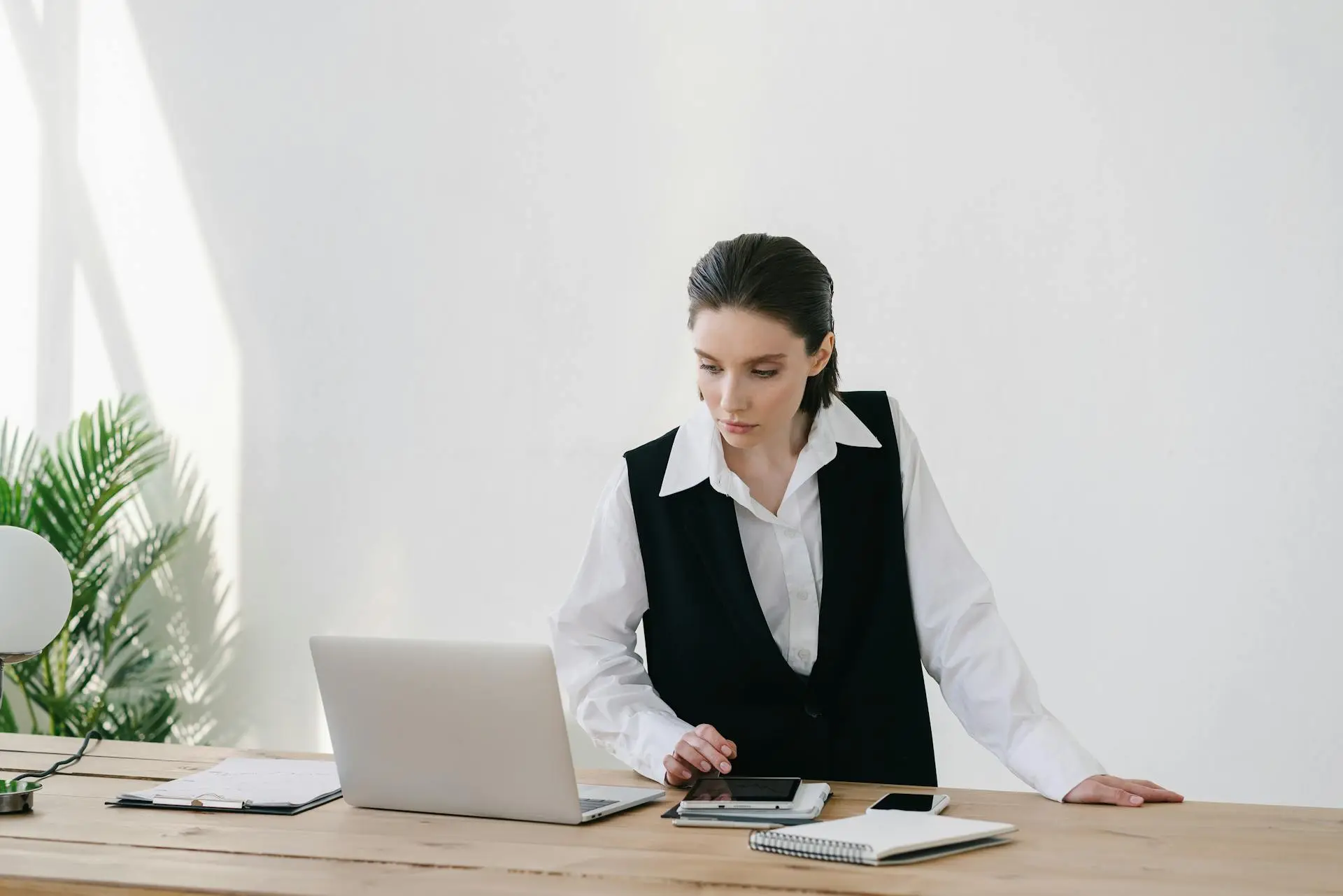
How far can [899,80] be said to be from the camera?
11.3ft

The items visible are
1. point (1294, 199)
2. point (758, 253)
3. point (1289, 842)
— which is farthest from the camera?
point (1294, 199)

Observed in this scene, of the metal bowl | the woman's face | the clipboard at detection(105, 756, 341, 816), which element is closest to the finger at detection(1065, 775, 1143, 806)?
the woman's face

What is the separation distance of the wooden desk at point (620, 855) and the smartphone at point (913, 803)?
3cm

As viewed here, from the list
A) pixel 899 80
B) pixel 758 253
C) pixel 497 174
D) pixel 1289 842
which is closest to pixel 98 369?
pixel 497 174

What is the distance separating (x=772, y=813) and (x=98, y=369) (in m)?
3.44

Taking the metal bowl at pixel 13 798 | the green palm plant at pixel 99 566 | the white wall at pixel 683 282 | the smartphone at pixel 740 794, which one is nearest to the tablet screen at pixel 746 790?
the smartphone at pixel 740 794

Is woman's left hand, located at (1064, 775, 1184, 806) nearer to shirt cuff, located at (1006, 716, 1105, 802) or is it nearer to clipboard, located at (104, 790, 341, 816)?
shirt cuff, located at (1006, 716, 1105, 802)

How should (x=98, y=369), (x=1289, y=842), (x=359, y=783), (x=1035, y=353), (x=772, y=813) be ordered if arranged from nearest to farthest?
(x=1289, y=842)
(x=772, y=813)
(x=359, y=783)
(x=1035, y=353)
(x=98, y=369)

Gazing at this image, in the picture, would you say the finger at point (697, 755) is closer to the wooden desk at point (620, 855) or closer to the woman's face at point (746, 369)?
the wooden desk at point (620, 855)

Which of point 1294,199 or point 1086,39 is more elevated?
point 1086,39

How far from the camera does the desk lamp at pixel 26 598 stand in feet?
6.18

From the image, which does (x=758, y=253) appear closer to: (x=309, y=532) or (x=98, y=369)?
(x=309, y=532)

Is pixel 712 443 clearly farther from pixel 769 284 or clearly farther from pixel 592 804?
pixel 592 804

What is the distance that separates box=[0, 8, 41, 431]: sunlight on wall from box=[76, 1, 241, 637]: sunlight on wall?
0.20 metres
